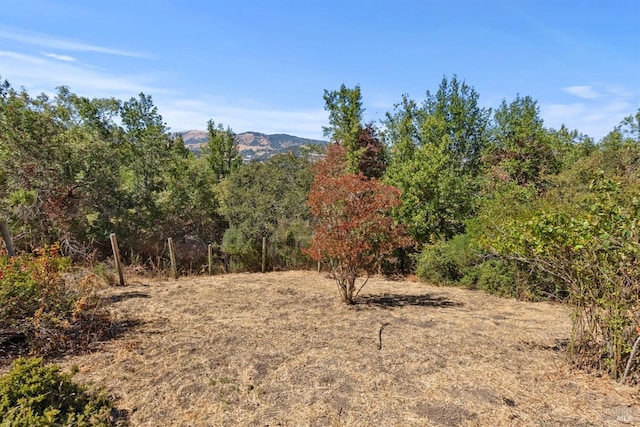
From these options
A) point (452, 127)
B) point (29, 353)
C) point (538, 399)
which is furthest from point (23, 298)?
point (452, 127)

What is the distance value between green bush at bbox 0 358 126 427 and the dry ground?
329 mm

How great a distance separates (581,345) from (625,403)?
805mm

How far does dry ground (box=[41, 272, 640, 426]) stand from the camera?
3.35 m

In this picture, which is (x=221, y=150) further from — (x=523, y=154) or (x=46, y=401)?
(x=46, y=401)

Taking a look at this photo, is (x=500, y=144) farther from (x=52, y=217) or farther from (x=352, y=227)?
(x=52, y=217)

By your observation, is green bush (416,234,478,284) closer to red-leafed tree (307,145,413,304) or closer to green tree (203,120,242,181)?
red-leafed tree (307,145,413,304)

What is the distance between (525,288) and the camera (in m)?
8.17

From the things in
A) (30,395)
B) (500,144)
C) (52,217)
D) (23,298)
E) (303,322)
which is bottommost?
(303,322)

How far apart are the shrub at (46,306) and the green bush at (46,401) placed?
168cm

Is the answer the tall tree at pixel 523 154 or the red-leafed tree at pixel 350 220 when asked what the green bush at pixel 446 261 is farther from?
the tall tree at pixel 523 154

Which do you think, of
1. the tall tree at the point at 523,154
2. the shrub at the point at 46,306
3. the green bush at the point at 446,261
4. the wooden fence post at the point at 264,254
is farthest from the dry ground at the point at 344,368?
the tall tree at the point at 523,154

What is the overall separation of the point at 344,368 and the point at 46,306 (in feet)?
13.3

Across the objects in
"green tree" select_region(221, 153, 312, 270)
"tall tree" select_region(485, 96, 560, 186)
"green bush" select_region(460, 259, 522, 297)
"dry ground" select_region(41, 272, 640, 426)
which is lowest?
"dry ground" select_region(41, 272, 640, 426)

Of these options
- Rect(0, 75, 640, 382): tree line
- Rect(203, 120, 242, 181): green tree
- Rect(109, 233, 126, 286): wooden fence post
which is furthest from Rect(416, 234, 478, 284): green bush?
Rect(203, 120, 242, 181): green tree
